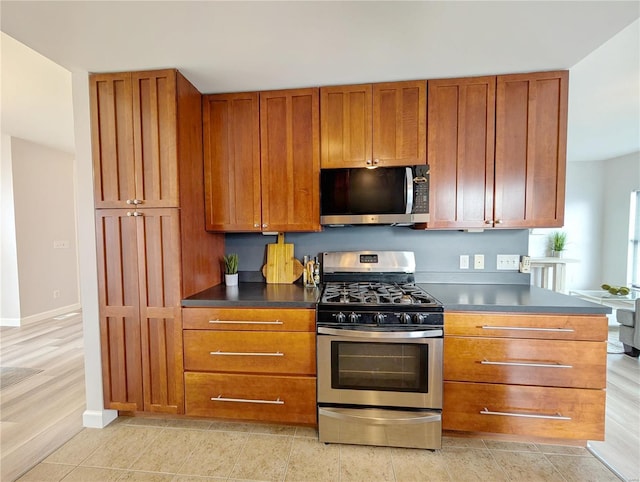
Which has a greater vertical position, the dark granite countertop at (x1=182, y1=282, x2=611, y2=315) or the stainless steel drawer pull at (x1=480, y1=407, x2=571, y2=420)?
the dark granite countertop at (x1=182, y1=282, x2=611, y2=315)

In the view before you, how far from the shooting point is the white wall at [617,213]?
190 inches

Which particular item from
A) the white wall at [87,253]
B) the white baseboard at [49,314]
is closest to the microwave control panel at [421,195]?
the white wall at [87,253]

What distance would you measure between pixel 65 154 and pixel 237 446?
5523 mm

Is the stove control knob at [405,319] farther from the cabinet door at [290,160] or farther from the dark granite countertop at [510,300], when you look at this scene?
the cabinet door at [290,160]

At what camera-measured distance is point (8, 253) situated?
4.14 metres

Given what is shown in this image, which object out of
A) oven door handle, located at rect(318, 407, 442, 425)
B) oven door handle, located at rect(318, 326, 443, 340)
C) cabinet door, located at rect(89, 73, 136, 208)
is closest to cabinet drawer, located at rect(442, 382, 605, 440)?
oven door handle, located at rect(318, 407, 442, 425)

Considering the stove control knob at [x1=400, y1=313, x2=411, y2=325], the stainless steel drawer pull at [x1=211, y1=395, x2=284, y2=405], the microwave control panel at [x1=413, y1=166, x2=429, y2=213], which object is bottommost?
the stainless steel drawer pull at [x1=211, y1=395, x2=284, y2=405]

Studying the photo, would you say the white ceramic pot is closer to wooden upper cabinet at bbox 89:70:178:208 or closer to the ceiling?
wooden upper cabinet at bbox 89:70:178:208

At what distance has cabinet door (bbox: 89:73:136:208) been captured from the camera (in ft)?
6.37

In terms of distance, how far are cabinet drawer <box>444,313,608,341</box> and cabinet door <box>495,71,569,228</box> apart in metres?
0.68

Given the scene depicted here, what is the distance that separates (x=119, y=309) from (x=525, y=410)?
2670mm

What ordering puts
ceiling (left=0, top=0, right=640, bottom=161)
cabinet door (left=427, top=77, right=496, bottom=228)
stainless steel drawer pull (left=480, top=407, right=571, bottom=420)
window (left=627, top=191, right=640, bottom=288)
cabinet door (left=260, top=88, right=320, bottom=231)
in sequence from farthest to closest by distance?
window (left=627, top=191, right=640, bottom=288) → cabinet door (left=260, top=88, right=320, bottom=231) → cabinet door (left=427, top=77, right=496, bottom=228) → stainless steel drawer pull (left=480, top=407, right=571, bottom=420) → ceiling (left=0, top=0, right=640, bottom=161)

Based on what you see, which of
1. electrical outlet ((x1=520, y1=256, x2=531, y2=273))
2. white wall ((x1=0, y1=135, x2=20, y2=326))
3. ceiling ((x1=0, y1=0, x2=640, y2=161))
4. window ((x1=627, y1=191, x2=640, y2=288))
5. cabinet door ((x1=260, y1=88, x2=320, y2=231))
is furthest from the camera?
window ((x1=627, y1=191, x2=640, y2=288))

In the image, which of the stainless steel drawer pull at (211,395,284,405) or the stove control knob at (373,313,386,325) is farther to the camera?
the stainless steel drawer pull at (211,395,284,405)
